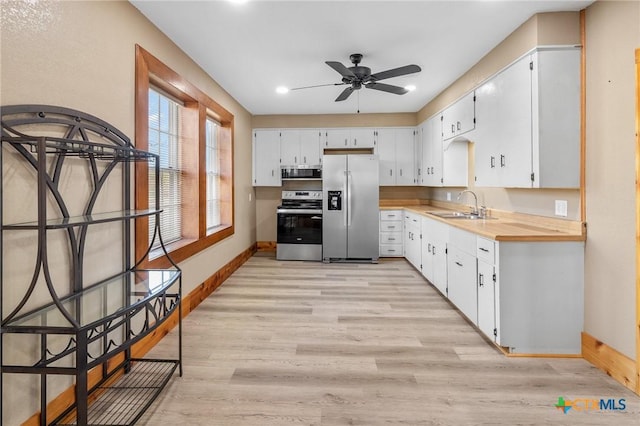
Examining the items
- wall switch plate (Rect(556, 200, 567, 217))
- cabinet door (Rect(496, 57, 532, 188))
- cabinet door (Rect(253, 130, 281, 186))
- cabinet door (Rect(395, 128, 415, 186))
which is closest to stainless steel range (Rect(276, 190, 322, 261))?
cabinet door (Rect(253, 130, 281, 186))

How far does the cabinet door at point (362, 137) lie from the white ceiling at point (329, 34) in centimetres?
176

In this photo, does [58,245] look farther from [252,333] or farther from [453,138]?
→ [453,138]

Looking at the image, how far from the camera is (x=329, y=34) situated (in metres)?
3.05

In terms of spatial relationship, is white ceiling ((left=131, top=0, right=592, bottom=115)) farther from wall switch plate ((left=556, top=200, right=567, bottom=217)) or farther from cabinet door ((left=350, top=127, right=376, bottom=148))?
cabinet door ((left=350, top=127, right=376, bottom=148))

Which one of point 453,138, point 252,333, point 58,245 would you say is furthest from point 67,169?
point 453,138

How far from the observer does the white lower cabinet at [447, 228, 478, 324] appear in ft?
9.79

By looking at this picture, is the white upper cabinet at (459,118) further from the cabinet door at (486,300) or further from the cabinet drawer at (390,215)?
the cabinet door at (486,300)

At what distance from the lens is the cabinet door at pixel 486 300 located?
264 cm

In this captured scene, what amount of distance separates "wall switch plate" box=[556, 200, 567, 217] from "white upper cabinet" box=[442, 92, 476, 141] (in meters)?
1.27

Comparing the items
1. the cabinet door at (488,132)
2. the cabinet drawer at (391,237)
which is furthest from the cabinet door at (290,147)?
the cabinet door at (488,132)

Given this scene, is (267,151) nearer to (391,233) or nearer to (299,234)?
(299,234)

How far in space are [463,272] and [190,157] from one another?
9.90ft

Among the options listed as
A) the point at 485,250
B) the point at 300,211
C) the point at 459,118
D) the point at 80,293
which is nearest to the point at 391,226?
the point at 300,211

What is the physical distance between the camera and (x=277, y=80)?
14.1 ft
